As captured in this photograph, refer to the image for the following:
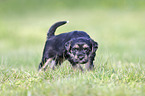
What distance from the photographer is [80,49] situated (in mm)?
5055

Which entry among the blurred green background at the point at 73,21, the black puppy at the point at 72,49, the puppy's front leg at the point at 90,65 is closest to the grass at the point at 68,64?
the blurred green background at the point at 73,21

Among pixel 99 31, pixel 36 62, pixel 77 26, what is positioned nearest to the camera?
pixel 36 62

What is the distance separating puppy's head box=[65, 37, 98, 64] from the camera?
5008 mm

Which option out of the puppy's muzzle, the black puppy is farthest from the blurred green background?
the puppy's muzzle

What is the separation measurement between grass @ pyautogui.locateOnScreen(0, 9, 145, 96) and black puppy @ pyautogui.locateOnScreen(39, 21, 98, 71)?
0.23m

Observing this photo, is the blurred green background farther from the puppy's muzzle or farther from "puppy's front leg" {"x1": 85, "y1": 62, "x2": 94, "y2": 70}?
the puppy's muzzle

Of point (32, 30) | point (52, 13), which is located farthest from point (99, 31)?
point (52, 13)

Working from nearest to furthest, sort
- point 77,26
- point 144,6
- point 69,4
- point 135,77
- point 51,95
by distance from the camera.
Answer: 1. point 51,95
2. point 135,77
3. point 77,26
4. point 144,6
5. point 69,4

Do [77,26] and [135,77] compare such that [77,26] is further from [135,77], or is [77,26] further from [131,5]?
[135,77]

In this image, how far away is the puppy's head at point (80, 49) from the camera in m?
5.01

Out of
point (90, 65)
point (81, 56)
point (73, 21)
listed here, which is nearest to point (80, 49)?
point (81, 56)

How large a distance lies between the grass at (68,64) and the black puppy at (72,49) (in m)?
0.23

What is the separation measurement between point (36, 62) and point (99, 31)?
9.00 metres

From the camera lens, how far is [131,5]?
23.0 meters
